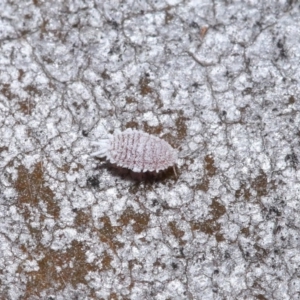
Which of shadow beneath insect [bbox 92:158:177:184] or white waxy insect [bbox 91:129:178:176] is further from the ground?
white waxy insect [bbox 91:129:178:176]

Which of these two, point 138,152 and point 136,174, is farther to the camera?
point 136,174

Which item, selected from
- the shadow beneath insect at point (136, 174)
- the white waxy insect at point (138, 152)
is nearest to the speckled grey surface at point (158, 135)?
the shadow beneath insect at point (136, 174)

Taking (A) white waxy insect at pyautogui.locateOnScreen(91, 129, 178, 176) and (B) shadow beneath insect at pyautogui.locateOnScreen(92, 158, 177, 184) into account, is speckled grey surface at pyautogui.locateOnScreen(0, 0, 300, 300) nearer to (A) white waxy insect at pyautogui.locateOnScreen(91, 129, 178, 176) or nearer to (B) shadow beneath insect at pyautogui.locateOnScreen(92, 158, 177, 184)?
(B) shadow beneath insect at pyautogui.locateOnScreen(92, 158, 177, 184)

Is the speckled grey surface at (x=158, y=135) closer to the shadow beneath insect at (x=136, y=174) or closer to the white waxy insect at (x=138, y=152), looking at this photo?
the shadow beneath insect at (x=136, y=174)

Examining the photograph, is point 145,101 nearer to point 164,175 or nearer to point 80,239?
point 164,175

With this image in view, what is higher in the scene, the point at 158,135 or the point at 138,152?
the point at 158,135

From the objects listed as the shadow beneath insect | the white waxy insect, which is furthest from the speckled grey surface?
the white waxy insect
